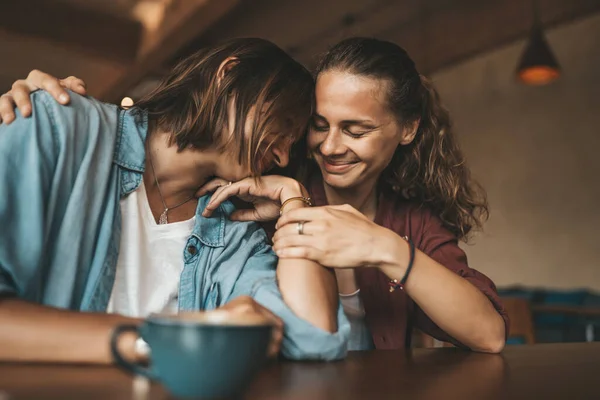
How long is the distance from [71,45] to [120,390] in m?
5.04

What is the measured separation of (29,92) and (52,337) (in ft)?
1.64

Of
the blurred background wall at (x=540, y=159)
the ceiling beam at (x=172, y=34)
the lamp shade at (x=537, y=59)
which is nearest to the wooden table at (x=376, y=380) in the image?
the lamp shade at (x=537, y=59)

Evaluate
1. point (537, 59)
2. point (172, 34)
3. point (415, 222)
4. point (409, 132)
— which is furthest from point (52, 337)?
point (172, 34)

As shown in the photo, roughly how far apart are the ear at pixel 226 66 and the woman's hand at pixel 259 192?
0.76 feet

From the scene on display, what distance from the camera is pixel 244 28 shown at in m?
5.21

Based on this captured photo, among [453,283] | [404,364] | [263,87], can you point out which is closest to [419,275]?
[453,283]

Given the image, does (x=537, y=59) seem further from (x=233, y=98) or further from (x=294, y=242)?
(x=294, y=242)

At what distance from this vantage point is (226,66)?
118 cm

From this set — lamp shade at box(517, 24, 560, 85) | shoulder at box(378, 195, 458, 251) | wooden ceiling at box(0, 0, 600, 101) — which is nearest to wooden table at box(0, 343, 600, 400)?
shoulder at box(378, 195, 458, 251)

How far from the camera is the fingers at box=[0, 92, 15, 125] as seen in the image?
2.94 ft

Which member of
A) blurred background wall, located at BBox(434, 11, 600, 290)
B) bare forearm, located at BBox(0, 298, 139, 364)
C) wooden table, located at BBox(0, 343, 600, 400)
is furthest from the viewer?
blurred background wall, located at BBox(434, 11, 600, 290)

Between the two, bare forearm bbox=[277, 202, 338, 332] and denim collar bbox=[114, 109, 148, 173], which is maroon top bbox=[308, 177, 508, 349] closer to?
bare forearm bbox=[277, 202, 338, 332]

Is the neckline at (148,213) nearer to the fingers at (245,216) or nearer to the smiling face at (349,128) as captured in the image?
the fingers at (245,216)

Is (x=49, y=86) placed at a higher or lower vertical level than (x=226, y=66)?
lower
